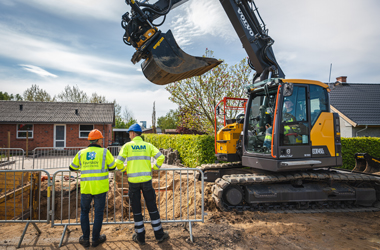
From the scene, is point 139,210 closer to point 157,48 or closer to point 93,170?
point 93,170

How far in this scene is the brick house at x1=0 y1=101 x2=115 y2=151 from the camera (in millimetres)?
20594

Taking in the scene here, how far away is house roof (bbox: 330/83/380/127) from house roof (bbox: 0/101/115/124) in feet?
62.7

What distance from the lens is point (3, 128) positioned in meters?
20.6

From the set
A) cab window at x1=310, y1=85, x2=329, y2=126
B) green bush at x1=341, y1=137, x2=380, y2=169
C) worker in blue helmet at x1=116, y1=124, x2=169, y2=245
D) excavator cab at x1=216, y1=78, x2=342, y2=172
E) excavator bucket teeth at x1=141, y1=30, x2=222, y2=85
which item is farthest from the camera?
green bush at x1=341, y1=137, x2=380, y2=169

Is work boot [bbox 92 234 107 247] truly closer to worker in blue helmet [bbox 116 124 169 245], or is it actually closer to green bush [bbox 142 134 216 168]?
worker in blue helmet [bbox 116 124 169 245]

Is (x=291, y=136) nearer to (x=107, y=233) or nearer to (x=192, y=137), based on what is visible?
(x=107, y=233)

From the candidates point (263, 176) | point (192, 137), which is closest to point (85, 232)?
point (263, 176)

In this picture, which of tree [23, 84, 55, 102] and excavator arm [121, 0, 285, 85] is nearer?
excavator arm [121, 0, 285, 85]

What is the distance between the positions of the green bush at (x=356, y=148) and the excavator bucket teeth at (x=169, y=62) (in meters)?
9.30

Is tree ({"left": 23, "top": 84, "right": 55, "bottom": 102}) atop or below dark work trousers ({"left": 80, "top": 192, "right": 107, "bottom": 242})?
atop

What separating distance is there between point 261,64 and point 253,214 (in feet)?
13.0

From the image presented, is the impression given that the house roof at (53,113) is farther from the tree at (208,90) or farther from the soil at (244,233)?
the soil at (244,233)

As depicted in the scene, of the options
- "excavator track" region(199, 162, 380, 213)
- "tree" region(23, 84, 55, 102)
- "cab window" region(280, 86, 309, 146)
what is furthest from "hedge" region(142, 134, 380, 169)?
"tree" region(23, 84, 55, 102)

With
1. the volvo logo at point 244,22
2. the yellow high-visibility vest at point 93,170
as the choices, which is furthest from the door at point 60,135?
the volvo logo at point 244,22
